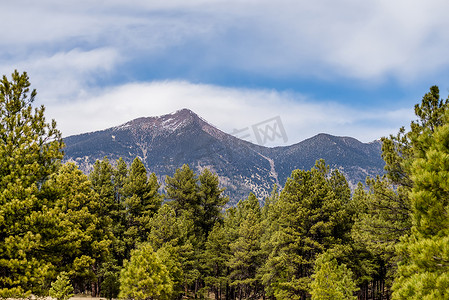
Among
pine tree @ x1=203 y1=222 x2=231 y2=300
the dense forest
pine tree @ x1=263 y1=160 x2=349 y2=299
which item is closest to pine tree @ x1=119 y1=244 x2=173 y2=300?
the dense forest

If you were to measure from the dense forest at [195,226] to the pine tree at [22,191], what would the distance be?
45 millimetres

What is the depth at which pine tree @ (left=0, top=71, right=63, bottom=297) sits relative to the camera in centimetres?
1191

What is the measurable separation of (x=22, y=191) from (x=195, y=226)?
28.5m

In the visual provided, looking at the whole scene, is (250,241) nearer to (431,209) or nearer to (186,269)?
(186,269)

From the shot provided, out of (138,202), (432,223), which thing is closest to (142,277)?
(138,202)

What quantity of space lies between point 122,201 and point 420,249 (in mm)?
31262

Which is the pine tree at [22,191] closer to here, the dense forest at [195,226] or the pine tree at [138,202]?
the dense forest at [195,226]

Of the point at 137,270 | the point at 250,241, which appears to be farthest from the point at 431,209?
the point at 250,241

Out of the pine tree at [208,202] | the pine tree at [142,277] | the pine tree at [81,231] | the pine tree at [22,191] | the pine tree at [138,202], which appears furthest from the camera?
the pine tree at [208,202]

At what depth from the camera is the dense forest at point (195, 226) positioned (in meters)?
7.73

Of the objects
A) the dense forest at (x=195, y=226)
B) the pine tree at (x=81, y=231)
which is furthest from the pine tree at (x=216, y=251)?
the pine tree at (x=81, y=231)

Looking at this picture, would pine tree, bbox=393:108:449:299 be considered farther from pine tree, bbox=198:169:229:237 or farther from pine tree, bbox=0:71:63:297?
pine tree, bbox=198:169:229:237

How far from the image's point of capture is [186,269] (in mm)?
31953

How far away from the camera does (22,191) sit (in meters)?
12.2
